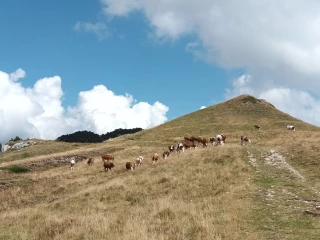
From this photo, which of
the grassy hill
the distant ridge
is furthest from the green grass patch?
the distant ridge

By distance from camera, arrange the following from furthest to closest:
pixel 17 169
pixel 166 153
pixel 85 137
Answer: pixel 85 137, pixel 17 169, pixel 166 153

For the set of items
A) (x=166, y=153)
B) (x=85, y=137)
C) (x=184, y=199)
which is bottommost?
(x=184, y=199)

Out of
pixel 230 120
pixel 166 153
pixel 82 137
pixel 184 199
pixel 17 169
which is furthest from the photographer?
pixel 82 137

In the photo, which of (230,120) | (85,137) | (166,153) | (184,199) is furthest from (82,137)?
(184,199)

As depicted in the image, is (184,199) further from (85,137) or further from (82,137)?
(82,137)

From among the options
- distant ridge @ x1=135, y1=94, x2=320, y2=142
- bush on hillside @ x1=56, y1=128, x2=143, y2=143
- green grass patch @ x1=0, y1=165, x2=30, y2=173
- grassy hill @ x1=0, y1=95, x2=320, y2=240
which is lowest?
grassy hill @ x1=0, y1=95, x2=320, y2=240

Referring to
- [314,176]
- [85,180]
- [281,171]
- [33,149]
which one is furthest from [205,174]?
[33,149]

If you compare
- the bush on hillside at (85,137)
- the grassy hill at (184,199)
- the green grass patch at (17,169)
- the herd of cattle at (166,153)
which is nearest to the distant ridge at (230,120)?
the herd of cattle at (166,153)

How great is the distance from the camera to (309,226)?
12.2 meters

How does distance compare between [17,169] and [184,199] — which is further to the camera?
[17,169]

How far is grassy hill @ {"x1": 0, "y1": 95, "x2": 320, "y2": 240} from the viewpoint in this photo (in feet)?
41.5

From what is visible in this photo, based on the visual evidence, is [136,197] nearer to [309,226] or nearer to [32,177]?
[309,226]

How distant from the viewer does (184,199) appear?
1897cm

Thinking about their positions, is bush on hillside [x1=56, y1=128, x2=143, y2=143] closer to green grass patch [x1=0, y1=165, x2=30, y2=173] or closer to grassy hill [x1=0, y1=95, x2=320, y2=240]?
green grass patch [x1=0, y1=165, x2=30, y2=173]
